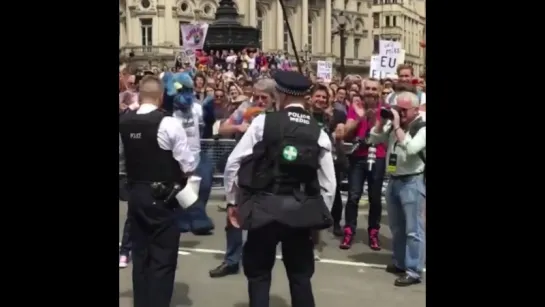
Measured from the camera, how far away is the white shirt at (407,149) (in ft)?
21.9

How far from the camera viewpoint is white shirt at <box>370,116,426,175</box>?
6.69 meters

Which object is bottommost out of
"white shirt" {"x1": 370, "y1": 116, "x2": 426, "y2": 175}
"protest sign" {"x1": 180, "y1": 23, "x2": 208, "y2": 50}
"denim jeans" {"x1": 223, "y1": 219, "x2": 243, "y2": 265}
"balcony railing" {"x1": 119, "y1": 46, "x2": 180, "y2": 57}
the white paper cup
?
"denim jeans" {"x1": 223, "y1": 219, "x2": 243, "y2": 265}

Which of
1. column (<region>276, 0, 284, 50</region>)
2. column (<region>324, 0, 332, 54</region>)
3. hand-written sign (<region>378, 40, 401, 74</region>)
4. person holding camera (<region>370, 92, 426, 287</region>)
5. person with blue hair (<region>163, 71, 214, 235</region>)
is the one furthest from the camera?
column (<region>324, 0, 332, 54</region>)

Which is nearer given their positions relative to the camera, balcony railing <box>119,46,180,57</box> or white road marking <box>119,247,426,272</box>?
white road marking <box>119,247,426,272</box>

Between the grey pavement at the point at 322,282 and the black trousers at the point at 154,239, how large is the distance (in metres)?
0.76

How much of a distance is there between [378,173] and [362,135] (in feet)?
1.46

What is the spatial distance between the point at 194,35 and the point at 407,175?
14648 mm

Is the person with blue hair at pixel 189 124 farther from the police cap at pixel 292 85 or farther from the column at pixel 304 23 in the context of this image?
the column at pixel 304 23

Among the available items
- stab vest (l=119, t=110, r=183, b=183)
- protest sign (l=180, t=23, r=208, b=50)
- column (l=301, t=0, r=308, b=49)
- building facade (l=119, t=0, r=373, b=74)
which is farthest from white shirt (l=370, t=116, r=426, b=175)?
Answer: column (l=301, t=0, r=308, b=49)

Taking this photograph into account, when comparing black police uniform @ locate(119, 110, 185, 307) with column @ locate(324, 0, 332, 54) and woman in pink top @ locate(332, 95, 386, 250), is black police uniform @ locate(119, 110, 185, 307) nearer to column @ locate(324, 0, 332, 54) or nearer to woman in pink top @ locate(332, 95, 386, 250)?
woman in pink top @ locate(332, 95, 386, 250)

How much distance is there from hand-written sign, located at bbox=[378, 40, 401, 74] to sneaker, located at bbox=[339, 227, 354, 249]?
6698 mm
